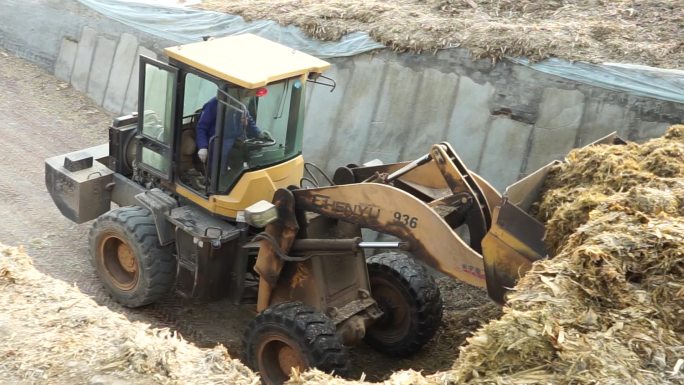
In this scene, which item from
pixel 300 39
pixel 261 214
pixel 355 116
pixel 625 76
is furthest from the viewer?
pixel 300 39

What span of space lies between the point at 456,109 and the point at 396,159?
113 cm

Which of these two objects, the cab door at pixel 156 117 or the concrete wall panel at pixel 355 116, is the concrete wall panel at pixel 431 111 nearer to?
the concrete wall panel at pixel 355 116

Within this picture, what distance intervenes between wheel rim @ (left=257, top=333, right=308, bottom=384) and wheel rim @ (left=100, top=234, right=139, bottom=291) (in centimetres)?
215

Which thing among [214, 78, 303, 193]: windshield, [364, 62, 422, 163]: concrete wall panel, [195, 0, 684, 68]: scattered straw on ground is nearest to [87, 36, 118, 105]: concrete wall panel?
[195, 0, 684, 68]: scattered straw on ground

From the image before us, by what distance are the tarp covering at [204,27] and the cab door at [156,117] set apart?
4192mm

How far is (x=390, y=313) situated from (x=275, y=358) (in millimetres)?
1541

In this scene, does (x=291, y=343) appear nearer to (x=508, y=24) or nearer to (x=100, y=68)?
(x=508, y=24)

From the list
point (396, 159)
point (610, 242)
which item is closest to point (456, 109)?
point (396, 159)

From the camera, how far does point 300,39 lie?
13.3 m

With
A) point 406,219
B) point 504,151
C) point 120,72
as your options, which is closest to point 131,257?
point 406,219

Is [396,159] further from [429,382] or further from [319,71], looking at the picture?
[429,382]

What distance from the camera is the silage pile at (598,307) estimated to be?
17.3 ft

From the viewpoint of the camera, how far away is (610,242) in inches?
240

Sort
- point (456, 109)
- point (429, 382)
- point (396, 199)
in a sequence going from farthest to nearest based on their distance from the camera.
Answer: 1. point (456, 109)
2. point (396, 199)
3. point (429, 382)
